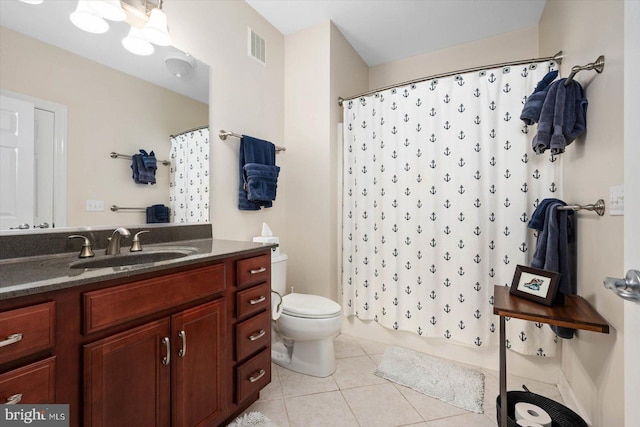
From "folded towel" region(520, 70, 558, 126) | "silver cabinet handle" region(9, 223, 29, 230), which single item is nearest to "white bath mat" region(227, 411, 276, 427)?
"silver cabinet handle" region(9, 223, 29, 230)

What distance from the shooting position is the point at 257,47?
2174 mm

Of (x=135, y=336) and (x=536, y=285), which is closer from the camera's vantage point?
(x=135, y=336)

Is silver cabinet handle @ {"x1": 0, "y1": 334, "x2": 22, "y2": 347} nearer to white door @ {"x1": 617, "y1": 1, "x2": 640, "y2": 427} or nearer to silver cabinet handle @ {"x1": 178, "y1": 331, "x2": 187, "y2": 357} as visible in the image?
silver cabinet handle @ {"x1": 178, "y1": 331, "x2": 187, "y2": 357}

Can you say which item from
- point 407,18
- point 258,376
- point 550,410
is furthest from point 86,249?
point 407,18

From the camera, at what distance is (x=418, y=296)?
6.70 feet

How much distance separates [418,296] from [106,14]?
2.42 metres

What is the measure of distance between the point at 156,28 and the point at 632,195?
1.98 metres

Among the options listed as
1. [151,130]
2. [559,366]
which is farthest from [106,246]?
[559,366]

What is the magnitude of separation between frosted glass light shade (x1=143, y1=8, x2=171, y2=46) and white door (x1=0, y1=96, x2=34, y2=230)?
0.65 metres

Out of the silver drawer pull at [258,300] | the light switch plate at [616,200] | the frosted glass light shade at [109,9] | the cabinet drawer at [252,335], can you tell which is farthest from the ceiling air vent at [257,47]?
the light switch plate at [616,200]

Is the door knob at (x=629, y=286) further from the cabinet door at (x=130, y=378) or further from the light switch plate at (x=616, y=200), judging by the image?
the cabinet door at (x=130, y=378)

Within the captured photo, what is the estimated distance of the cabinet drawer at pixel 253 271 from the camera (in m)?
1.32

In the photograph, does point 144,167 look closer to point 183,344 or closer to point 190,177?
point 190,177

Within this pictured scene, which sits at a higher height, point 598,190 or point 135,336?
point 598,190
